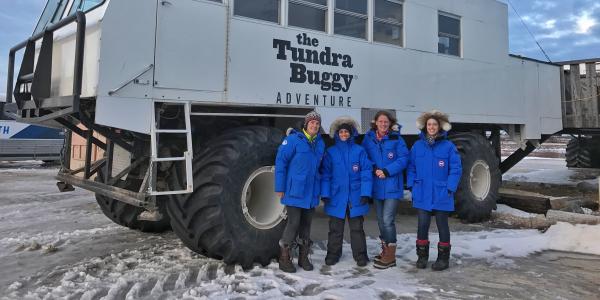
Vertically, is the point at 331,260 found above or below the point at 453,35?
below

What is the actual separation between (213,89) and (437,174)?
248cm

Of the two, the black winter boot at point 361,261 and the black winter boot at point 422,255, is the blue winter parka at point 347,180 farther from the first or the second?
the black winter boot at point 422,255

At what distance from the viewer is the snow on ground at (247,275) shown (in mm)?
4055

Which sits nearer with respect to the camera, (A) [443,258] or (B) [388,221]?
(A) [443,258]

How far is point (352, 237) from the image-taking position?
4.97m

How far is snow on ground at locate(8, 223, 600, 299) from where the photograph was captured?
4.05 meters

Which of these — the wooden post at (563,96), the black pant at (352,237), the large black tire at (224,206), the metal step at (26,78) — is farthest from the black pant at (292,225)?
the wooden post at (563,96)

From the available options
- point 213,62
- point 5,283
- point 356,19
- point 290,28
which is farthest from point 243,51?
point 5,283

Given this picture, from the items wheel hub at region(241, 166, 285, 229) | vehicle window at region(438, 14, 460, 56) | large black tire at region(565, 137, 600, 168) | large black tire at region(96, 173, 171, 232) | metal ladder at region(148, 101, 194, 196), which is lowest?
large black tire at region(96, 173, 171, 232)

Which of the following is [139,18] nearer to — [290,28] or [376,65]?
[290,28]

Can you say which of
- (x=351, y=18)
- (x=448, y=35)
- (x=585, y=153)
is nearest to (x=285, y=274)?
(x=351, y=18)

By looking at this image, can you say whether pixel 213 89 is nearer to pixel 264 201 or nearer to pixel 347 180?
pixel 264 201

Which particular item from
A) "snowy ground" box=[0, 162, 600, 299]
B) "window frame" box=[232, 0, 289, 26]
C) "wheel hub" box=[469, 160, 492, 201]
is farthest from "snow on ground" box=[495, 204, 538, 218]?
"window frame" box=[232, 0, 289, 26]

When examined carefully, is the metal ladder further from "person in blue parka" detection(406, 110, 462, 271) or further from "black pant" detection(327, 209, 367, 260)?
"person in blue parka" detection(406, 110, 462, 271)
